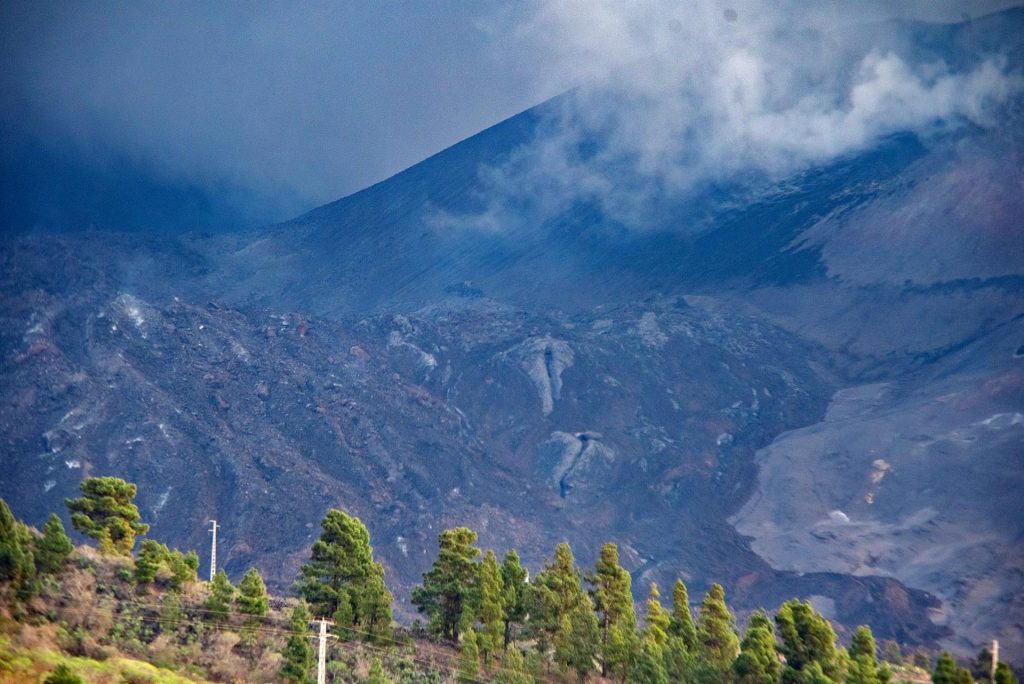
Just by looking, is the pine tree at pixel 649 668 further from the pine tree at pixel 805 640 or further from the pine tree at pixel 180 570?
the pine tree at pixel 180 570

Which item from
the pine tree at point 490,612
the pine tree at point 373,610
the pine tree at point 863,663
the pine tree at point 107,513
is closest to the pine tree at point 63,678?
the pine tree at point 373,610

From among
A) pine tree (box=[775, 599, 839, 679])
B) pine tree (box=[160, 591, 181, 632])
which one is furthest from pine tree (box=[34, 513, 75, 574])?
pine tree (box=[775, 599, 839, 679])

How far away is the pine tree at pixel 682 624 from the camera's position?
54844 mm

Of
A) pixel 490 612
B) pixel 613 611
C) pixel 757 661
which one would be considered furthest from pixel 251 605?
pixel 757 661

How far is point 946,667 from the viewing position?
150 ft

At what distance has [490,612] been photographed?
173 ft

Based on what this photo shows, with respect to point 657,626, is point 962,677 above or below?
below

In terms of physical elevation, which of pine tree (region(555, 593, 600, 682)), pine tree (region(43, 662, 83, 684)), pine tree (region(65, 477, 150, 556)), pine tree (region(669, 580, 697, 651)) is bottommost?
pine tree (region(43, 662, 83, 684))

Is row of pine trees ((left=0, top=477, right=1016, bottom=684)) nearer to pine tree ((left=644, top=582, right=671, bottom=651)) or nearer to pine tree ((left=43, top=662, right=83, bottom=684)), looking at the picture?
pine tree ((left=644, top=582, right=671, bottom=651))

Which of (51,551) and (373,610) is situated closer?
(51,551)

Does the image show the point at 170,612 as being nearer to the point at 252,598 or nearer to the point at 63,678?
the point at 252,598

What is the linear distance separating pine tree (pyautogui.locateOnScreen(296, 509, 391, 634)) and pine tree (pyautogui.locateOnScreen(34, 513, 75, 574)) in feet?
33.2

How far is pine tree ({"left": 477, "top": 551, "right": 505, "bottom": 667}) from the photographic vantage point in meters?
51.5

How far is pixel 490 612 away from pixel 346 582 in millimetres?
6523
